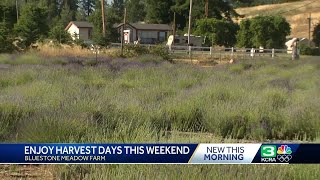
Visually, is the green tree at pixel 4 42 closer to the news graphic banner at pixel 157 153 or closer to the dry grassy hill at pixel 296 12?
the news graphic banner at pixel 157 153

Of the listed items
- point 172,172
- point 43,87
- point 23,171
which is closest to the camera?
point 172,172

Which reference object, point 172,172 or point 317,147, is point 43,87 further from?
point 317,147

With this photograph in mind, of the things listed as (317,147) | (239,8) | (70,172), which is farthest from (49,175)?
(239,8)

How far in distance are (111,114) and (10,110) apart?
1.60 meters

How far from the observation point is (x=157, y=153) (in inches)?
151

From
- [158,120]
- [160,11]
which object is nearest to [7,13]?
[160,11]

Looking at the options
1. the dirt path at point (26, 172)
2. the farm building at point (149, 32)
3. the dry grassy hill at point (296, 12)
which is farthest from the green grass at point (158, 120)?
the dry grassy hill at point (296, 12)

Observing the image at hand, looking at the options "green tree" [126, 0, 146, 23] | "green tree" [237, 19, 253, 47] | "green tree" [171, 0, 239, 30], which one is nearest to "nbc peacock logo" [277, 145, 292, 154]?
A: "green tree" [237, 19, 253, 47]

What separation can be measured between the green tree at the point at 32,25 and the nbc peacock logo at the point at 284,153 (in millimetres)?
38365

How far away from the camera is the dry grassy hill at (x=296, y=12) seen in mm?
115875

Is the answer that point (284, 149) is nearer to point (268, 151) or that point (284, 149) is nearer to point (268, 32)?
point (268, 151)

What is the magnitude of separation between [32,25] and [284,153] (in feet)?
138

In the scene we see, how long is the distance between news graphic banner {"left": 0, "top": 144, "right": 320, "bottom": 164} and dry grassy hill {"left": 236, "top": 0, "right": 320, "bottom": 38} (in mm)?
108780

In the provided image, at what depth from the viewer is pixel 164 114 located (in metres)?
8.62
